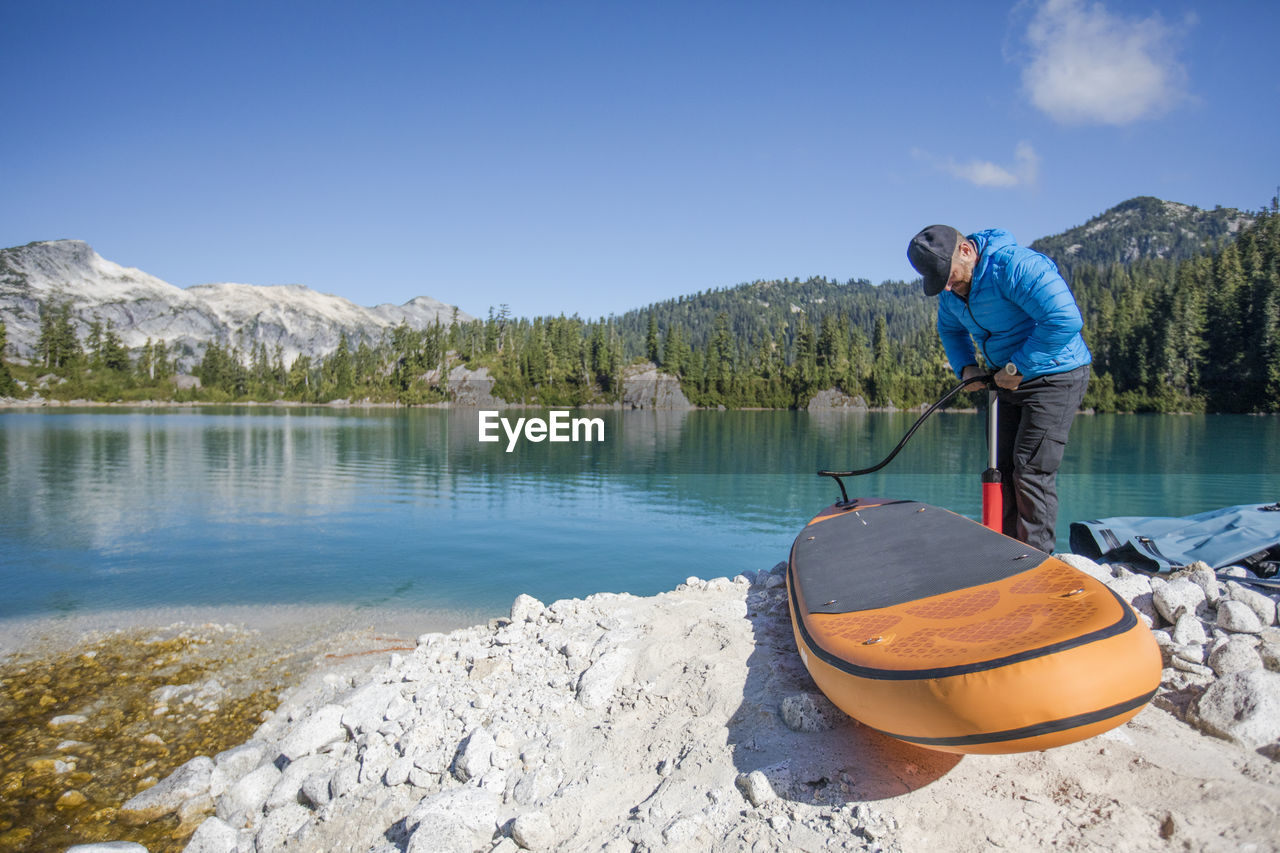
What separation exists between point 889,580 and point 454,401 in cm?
13829

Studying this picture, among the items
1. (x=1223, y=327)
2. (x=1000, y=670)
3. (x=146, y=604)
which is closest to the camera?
(x=1000, y=670)

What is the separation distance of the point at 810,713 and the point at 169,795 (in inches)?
191

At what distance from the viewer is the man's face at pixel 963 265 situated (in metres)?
4.89

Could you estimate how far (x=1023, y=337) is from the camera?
5102mm

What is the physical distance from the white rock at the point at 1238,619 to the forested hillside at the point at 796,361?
10457 cm

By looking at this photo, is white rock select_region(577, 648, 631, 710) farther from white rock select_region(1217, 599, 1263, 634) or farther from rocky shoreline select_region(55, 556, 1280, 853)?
white rock select_region(1217, 599, 1263, 634)

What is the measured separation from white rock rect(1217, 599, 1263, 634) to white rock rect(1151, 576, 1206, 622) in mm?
166

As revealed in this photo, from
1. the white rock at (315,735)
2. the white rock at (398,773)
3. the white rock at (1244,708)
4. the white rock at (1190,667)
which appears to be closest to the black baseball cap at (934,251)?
the white rock at (1190,667)

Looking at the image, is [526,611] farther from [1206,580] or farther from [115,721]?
[1206,580]

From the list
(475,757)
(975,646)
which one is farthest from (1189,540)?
(475,757)

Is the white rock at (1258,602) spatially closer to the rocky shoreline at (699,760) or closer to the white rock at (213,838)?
the rocky shoreline at (699,760)

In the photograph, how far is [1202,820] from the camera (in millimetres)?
2717

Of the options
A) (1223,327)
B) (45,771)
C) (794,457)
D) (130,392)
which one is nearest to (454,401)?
(130,392)

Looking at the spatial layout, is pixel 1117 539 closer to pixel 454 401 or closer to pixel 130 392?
pixel 454 401
